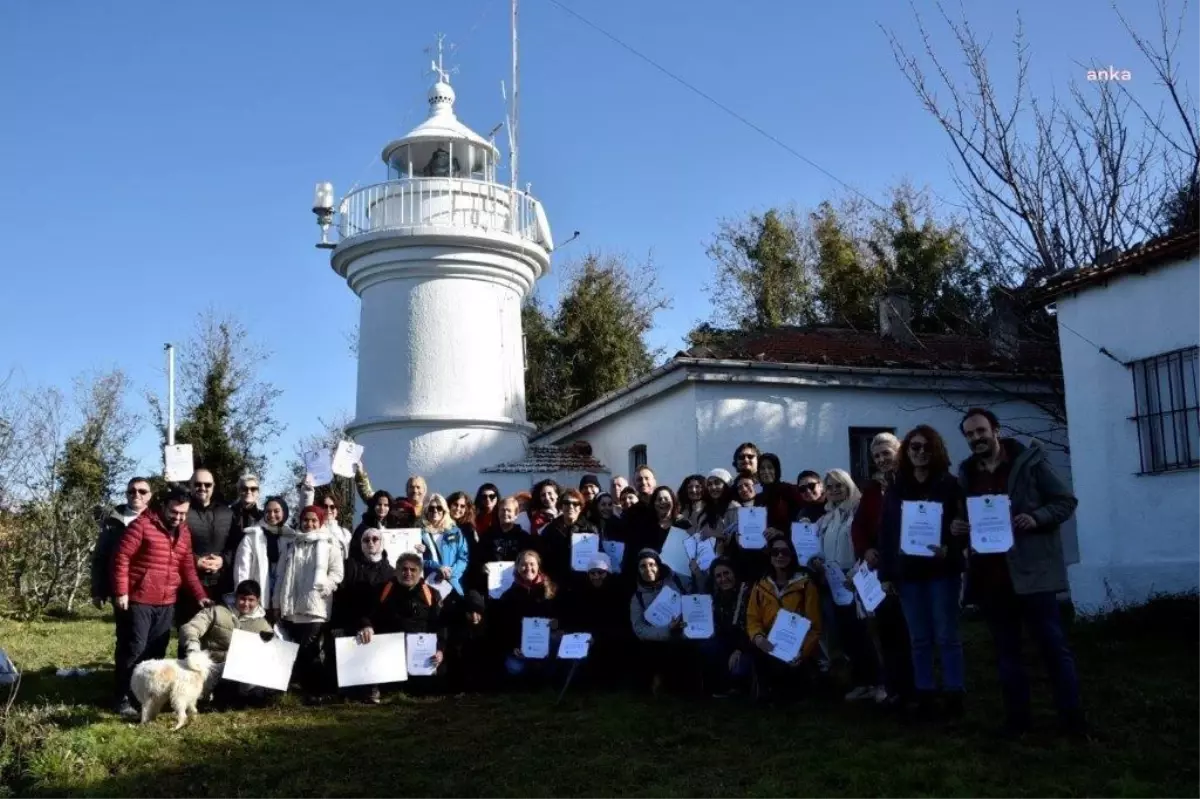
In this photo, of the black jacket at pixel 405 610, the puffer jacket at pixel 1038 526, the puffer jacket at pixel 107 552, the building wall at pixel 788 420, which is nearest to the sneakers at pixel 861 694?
the puffer jacket at pixel 1038 526

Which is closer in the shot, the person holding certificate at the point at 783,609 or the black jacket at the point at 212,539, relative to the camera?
the person holding certificate at the point at 783,609

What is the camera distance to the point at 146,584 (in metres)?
8.04

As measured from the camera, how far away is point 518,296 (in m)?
18.2

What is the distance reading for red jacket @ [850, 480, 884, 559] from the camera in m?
7.38

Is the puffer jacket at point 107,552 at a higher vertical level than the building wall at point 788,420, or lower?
lower

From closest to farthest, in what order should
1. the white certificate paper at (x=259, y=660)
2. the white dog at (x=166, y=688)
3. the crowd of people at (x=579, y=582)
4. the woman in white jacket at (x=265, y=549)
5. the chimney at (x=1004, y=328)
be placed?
the crowd of people at (x=579, y=582)
the white dog at (x=166, y=688)
the white certificate paper at (x=259, y=660)
the woman in white jacket at (x=265, y=549)
the chimney at (x=1004, y=328)

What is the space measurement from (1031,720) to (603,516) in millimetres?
4233

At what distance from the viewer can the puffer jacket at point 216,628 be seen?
823 cm

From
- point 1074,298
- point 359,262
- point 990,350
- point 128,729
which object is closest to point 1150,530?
point 1074,298

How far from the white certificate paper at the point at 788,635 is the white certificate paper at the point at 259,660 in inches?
140

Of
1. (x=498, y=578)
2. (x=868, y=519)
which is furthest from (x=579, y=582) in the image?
(x=868, y=519)

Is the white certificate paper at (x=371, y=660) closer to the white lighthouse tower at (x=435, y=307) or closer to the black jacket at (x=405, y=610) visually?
the black jacket at (x=405, y=610)

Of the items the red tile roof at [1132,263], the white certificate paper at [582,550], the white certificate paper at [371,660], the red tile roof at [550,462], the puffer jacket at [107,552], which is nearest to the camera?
the puffer jacket at [107,552]

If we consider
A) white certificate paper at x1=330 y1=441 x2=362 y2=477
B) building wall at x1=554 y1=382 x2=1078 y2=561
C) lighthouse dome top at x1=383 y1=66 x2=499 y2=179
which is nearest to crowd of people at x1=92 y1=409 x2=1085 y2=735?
white certificate paper at x1=330 y1=441 x2=362 y2=477
